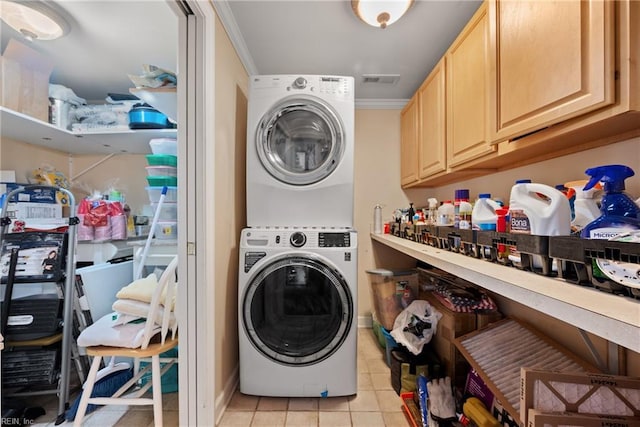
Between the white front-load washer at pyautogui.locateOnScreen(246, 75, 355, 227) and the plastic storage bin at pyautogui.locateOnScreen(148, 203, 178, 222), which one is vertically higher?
the white front-load washer at pyautogui.locateOnScreen(246, 75, 355, 227)

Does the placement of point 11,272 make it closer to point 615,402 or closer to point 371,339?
point 371,339

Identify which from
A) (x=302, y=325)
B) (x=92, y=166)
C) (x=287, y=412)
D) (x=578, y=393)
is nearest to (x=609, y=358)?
(x=578, y=393)

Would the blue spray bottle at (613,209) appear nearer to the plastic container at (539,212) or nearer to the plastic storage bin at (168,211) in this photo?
the plastic container at (539,212)

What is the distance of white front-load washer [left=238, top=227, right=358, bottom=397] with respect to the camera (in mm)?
1503

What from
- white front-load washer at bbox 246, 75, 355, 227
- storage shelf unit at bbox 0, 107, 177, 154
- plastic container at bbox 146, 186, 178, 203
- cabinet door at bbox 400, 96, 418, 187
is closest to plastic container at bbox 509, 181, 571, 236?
white front-load washer at bbox 246, 75, 355, 227

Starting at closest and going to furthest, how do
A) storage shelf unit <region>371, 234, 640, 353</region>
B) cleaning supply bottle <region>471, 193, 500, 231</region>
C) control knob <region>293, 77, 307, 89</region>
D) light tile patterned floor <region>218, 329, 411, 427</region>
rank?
1. storage shelf unit <region>371, 234, 640, 353</region>
2. cleaning supply bottle <region>471, 193, 500, 231</region>
3. light tile patterned floor <region>218, 329, 411, 427</region>
4. control knob <region>293, 77, 307, 89</region>

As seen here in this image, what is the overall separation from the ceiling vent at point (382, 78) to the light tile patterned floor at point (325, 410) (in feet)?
7.74

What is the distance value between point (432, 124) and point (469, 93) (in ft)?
1.56

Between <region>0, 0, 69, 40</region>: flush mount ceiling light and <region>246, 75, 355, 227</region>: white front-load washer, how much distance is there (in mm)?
1104

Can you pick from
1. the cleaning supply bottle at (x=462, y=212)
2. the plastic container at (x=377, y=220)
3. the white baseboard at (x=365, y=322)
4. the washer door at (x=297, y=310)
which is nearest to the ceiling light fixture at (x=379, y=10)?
the cleaning supply bottle at (x=462, y=212)

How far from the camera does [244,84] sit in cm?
193

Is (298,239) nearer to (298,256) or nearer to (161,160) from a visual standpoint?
(298,256)

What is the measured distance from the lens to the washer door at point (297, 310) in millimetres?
1506

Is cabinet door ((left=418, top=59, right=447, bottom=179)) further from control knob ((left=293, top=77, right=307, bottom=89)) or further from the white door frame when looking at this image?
the white door frame
